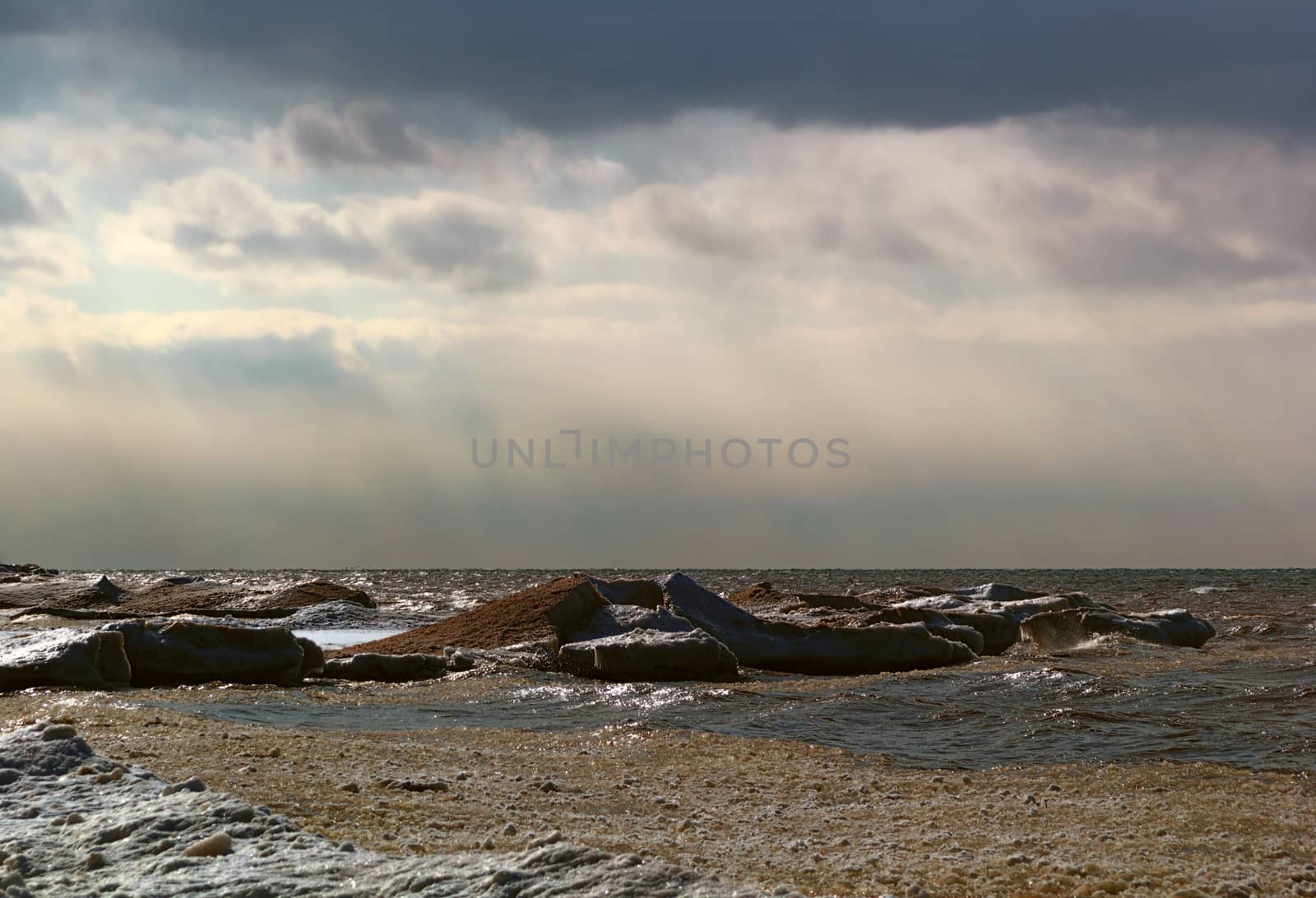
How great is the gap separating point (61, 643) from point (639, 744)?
17.0 feet

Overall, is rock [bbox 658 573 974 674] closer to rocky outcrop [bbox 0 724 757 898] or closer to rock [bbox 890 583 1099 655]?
rock [bbox 890 583 1099 655]

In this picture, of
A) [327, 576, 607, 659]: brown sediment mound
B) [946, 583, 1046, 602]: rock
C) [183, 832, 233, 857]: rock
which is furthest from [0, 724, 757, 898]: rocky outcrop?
[946, 583, 1046, 602]: rock

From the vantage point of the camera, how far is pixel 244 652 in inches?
376

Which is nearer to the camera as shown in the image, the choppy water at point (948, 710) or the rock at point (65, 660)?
the choppy water at point (948, 710)

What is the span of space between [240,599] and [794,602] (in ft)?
40.8

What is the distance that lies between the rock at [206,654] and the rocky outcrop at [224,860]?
5.45 meters

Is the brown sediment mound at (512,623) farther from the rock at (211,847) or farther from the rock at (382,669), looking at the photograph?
the rock at (211,847)

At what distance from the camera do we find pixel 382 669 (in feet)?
33.3

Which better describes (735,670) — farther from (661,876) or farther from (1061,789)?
(661,876)

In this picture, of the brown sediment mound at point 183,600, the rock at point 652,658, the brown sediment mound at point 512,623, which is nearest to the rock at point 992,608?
the brown sediment mound at point 512,623

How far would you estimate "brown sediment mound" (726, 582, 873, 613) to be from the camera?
15.6 m

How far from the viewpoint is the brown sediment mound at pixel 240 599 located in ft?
67.3

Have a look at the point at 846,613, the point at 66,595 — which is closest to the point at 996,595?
the point at 846,613

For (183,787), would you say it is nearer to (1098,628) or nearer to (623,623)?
(623,623)
